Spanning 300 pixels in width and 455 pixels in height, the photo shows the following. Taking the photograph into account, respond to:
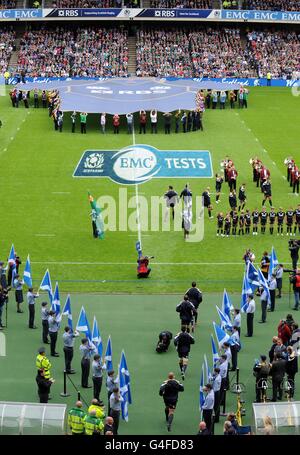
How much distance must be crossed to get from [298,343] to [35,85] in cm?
3573

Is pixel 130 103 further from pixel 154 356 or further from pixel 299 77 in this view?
pixel 154 356

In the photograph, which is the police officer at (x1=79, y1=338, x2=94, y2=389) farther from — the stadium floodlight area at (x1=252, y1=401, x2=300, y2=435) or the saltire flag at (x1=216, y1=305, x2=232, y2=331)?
the stadium floodlight area at (x1=252, y1=401, x2=300, y2=435)

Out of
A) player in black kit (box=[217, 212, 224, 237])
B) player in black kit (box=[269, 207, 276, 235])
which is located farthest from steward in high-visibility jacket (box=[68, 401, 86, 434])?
player in black kit (box=[269, 207, 276, 235])

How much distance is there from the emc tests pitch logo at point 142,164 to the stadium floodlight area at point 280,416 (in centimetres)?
2202

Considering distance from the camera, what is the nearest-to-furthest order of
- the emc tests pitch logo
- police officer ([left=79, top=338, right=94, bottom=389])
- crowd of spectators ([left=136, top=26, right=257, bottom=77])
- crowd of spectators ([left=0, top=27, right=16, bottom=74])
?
1. police officer ([left=79, top=338, right=94, bottom=389])
2. the emc tests pitch logo
3. crowd of spectators ([left=136, top=26, right=257, bottom=77])
4. crowd of spectators ([left=0, top=27, right=16, bottom=74])

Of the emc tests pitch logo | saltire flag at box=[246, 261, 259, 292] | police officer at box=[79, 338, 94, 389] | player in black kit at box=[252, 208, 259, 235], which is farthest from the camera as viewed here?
the emc tests pitch logo

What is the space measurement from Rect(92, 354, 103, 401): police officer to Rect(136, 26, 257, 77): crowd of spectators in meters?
43.7

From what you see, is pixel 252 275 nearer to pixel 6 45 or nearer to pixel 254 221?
pixel 254 221

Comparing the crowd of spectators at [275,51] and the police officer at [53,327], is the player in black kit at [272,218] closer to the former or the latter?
the police officer at [53,327]

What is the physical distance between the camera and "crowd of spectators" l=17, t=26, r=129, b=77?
2467 inches

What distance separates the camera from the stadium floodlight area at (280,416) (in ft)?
57.0

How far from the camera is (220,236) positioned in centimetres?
3253

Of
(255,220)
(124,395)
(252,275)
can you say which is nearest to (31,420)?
(124,395)

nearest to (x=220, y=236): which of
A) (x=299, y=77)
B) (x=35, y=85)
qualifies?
(x=35, y=85)
